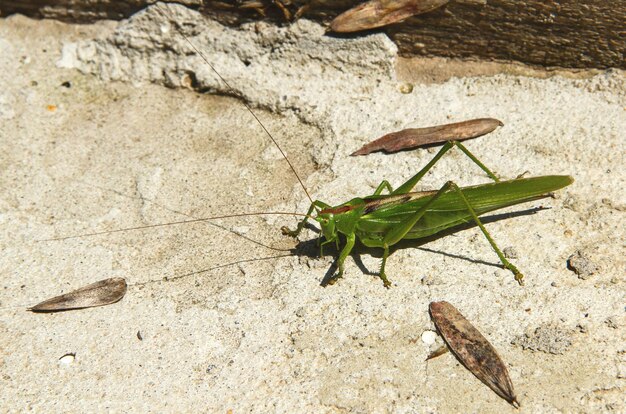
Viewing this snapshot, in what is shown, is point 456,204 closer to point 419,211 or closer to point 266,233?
point 419,211

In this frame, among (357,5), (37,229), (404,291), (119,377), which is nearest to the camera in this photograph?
(119,377)

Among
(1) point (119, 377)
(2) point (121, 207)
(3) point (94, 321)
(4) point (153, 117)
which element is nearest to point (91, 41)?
(4) point (153, 117)

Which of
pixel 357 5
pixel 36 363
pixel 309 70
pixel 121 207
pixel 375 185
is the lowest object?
pixel 36 363

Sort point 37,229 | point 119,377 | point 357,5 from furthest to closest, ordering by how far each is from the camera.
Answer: point 357,5, point 37,229, point 119,377

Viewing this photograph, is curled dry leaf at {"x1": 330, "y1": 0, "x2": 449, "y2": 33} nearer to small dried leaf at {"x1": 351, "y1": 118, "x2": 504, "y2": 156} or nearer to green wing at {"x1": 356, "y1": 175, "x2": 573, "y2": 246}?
small dried leaf at {"x1": 351, "y1": 118, "x2": 504, "y2": 156}

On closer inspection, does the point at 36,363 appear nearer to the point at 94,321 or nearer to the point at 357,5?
the point at 94,321

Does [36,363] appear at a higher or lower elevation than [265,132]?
lower

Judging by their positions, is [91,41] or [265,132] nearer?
[265,132]
